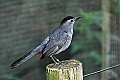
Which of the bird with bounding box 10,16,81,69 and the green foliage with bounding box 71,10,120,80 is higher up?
the bird with bounding box 10,16,81,69

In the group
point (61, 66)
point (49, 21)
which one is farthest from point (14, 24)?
point (61, 66)

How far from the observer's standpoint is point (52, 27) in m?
4.37

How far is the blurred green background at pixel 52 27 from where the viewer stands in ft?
13.4

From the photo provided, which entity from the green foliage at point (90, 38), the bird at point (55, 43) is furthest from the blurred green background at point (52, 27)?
the bird at point (55, 43)

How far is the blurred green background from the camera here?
161 inches

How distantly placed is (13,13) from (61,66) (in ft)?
7.38

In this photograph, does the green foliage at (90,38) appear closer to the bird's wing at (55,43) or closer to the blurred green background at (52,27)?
the blurred green background at (52,27)

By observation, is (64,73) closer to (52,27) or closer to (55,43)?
(55,43)

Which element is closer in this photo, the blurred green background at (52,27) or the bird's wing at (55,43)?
the bird's wing at (55,43)

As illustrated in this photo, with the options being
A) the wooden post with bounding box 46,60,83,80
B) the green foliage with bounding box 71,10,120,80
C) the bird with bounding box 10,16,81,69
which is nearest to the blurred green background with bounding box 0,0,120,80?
the green foliage with bounding box 71,10,120,80

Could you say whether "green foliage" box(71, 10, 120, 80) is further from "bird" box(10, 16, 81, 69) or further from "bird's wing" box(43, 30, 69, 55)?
"bird's wing" box(43, 30, 69, 55)

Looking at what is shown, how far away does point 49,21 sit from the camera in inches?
169

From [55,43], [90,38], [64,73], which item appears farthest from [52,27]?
[64,73]

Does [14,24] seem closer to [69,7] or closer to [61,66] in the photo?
[69,7]
